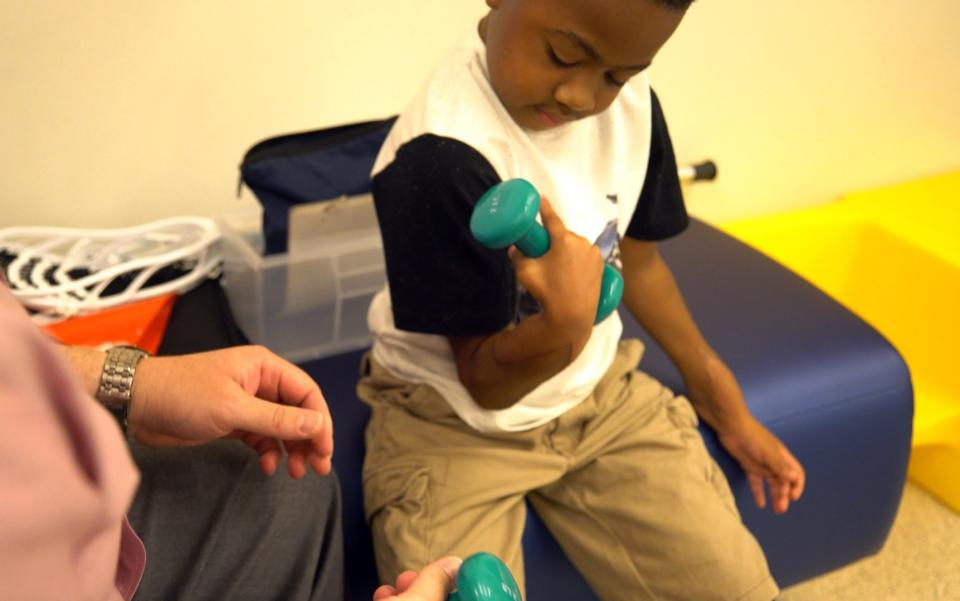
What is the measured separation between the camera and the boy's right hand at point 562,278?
2.48 ft

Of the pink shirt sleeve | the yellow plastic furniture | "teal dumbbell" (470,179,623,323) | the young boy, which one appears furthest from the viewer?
the yellow plastic furniture

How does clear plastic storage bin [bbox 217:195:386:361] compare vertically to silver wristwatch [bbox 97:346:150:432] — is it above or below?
below

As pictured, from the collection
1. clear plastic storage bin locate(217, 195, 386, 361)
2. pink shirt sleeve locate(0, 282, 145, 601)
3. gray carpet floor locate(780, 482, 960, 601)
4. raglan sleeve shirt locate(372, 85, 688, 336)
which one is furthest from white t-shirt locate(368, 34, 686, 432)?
gray carpet floor locate(780, 482, 960, 601)

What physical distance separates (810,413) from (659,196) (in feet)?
1.06

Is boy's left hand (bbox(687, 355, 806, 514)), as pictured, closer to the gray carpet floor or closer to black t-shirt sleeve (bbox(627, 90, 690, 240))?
black t-shirt sleeve (bbox(627, 90, 690, 240))

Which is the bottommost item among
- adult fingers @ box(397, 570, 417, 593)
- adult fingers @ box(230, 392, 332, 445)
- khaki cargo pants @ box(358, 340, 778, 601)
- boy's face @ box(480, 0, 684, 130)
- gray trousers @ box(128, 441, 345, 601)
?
khaki cargo pants @ box(358, 340, 778, 601)

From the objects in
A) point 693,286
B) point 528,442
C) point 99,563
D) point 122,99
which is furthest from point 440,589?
point 122,99

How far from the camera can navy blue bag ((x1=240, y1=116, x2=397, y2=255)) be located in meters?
1.19

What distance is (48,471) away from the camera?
1.41 feet

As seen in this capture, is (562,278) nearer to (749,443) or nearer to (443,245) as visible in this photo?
(443,245)

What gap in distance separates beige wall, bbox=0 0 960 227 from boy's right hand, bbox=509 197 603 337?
70 centimetres

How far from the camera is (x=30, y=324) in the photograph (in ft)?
1.47

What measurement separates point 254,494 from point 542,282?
0.30 metres

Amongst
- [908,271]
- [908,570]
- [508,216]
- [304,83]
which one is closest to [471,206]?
[508,216]
